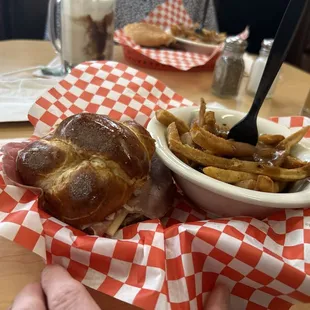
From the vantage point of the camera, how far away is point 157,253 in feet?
2.11

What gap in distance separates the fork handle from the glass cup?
2.87 ft

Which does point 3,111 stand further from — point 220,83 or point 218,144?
point 220,83

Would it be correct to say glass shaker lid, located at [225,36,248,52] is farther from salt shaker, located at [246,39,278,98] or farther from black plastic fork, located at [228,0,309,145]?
black plastic fork, located at [228,0,309,145]

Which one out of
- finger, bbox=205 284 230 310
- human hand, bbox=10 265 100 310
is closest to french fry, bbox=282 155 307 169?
finger, bbox=205 284 230 310

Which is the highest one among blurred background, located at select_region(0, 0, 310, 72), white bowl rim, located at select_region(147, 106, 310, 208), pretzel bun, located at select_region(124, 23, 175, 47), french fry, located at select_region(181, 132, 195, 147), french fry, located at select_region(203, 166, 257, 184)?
french fry, located at select_region(203, 166, 257, 184)

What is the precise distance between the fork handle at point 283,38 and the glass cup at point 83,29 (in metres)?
0.88

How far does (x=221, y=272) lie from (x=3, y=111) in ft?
2.81

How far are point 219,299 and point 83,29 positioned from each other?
1.21 m

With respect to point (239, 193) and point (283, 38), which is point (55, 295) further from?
point (283, 38)

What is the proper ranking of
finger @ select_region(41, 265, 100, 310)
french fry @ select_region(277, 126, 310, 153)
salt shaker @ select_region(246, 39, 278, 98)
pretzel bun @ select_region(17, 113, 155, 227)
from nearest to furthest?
finger @ select_region(41, 265, 100, 310)
pretzel bun @ select_region(17, 113, 155, 227)
french fry @ select_region(277, 126, 310, 153)
salt shaker @ select_region(246, 39, 278, 98)

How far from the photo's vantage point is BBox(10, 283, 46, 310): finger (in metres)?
0.54

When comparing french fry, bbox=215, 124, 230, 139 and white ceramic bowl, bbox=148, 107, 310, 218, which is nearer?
white ceramic bowl, bbox=148, 107, 310, 218

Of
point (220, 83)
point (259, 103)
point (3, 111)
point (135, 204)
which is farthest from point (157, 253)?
point (220, 83)

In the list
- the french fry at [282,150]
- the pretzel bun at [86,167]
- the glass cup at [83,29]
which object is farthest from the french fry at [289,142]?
the glass cup at [83,29]
